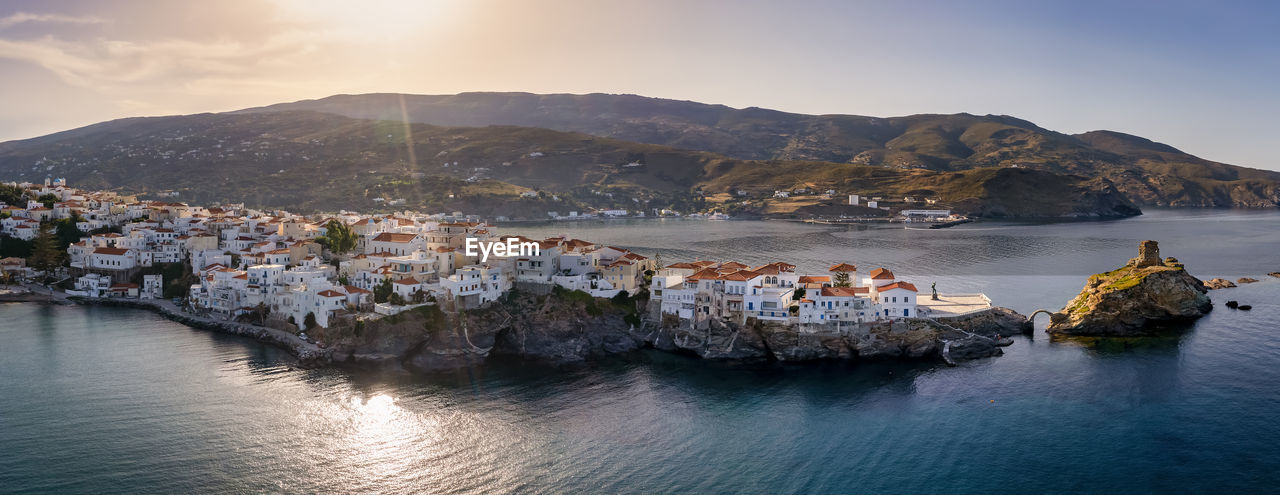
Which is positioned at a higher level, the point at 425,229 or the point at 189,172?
the point at 189,172

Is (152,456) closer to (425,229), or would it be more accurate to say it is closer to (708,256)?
(425,229)

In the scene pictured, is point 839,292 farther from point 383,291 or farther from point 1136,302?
point 383,291

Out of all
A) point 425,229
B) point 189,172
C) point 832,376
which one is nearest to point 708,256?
point 425,229

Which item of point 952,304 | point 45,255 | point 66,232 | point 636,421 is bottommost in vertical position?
point 636,421

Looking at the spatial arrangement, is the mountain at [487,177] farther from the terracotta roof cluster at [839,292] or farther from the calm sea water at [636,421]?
the terracotta roof cluster at [839,292]

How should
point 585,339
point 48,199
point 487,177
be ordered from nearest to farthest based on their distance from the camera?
point 585,339 < point 48,199 < point 487,177

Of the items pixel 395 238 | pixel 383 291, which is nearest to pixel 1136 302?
pixel 383 291

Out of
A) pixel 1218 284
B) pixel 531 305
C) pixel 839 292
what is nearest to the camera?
pixel 839 292
